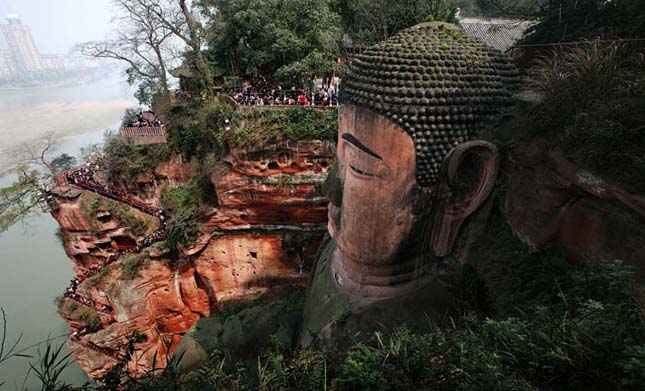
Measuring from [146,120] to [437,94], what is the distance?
13.8 m

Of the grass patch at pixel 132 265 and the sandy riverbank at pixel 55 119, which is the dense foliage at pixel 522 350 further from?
the sandy riverbank at pixel 55 119

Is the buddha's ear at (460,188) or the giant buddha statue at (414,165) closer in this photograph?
the buddha's ear at (460,188)

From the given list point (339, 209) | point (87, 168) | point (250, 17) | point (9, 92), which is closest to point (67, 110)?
point (9, 92)

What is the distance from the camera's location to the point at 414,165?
12.1 ft

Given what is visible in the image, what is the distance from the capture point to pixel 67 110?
156 feet

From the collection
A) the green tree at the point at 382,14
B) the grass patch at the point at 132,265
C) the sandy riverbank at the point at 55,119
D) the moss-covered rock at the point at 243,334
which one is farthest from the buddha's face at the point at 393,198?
the sandy riverbank at the point at 55,119

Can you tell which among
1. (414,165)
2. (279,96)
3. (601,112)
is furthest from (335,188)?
(279,96)

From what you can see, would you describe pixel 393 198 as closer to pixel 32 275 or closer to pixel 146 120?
pixel 146 120

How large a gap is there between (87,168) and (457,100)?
13332 mm

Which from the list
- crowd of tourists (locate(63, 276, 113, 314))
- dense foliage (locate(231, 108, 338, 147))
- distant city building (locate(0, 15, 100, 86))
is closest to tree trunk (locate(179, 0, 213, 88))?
dense foliage (locate(231, 108, 338, 147))

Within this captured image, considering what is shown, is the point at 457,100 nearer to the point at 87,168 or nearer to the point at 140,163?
the point at 140,163

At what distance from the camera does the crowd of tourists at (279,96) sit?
419 inches

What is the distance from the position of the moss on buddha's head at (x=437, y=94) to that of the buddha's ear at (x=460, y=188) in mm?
159

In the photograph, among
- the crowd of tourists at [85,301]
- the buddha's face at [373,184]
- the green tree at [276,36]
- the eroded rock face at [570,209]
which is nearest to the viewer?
the eroded rock face at [570,209]
